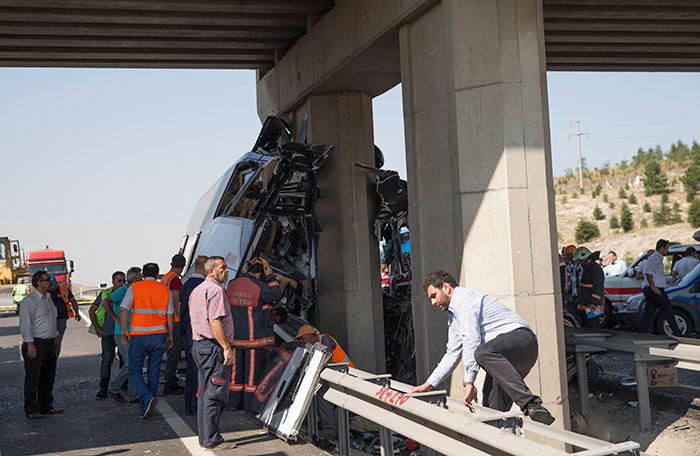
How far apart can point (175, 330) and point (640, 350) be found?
21.4ft

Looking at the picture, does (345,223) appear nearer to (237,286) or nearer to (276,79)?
(276,79)

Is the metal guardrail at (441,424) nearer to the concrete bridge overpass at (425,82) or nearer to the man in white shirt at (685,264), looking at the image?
the concrete bridge overpass at (425,82)

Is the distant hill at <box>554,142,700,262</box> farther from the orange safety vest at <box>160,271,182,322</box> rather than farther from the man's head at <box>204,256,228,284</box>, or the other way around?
the man's head at <box>204,256,228,284</box>

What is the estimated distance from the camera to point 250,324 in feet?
30.1

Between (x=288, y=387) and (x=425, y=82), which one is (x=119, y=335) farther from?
(x=425, y=82)

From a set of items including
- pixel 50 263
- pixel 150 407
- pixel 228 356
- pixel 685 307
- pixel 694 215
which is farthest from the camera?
pixel 694 215

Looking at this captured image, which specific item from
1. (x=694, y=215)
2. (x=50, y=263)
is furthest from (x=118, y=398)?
(x=694, y=215)

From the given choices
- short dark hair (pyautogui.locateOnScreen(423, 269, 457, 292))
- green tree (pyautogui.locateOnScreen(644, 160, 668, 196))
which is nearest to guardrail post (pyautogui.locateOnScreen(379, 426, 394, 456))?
short dark hair (pyautogui.locateOnScreen(423, 269, 457, 292))

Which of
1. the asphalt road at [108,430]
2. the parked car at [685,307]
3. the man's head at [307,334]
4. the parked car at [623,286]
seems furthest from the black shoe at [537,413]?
the parked car at [623,286]

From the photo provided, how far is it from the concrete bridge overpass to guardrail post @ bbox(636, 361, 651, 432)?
1.18m

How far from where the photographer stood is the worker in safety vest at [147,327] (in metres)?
9.50

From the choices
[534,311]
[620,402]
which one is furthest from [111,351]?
[620,402]

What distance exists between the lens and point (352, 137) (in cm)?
1398

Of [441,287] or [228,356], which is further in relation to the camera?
[228,356]
